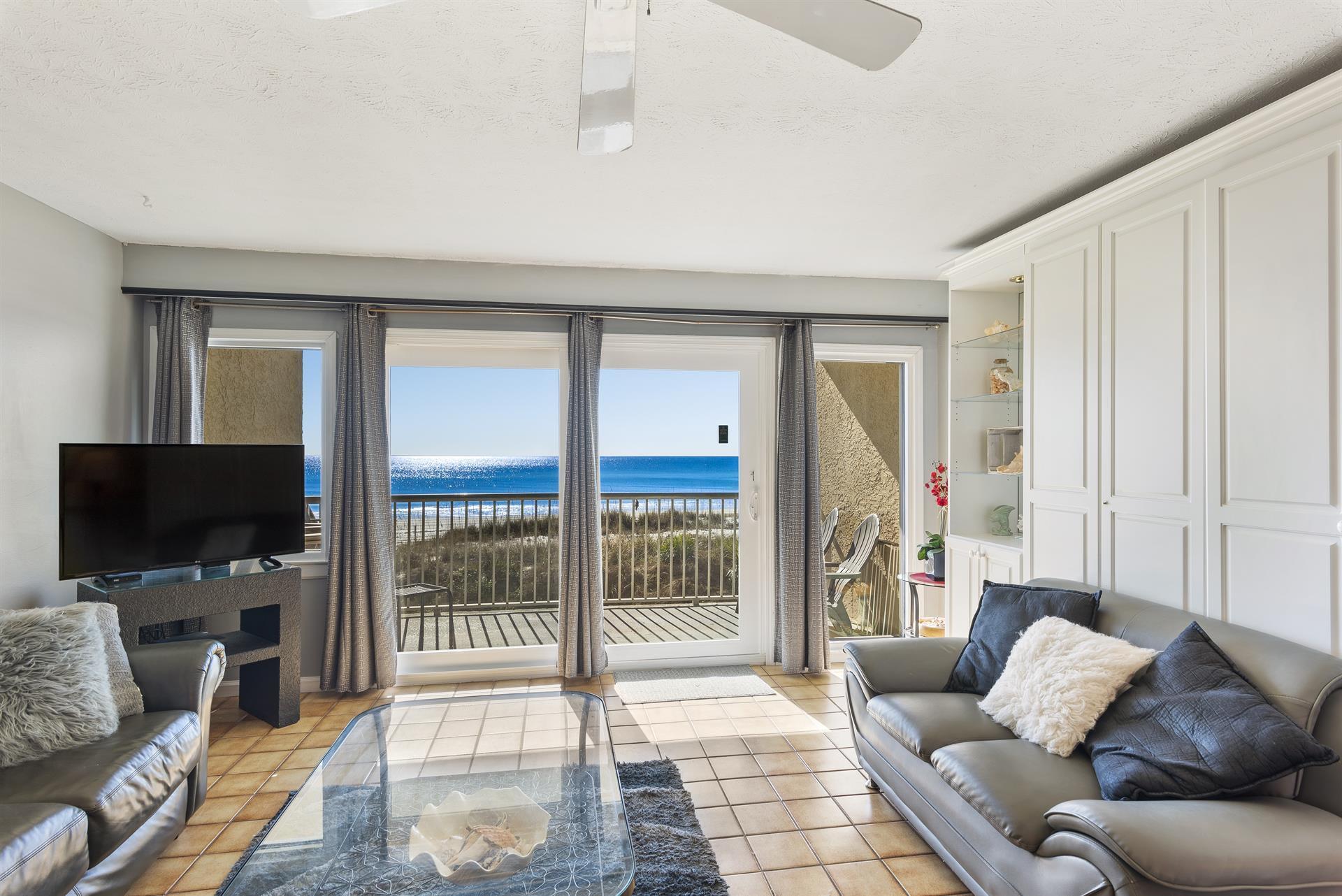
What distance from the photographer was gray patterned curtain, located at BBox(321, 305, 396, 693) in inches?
151

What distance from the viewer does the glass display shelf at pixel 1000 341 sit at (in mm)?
3529

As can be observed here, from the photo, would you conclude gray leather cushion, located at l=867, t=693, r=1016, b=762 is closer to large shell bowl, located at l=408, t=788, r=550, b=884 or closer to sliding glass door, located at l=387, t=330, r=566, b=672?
large shell bowl, located at l=408, t=788, r=550, b=884

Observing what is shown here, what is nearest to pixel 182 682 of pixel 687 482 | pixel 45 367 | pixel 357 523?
pixel 357 523

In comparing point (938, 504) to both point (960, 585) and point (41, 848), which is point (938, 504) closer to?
point (960, 585)

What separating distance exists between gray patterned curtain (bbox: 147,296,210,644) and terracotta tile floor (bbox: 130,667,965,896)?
3.00ft

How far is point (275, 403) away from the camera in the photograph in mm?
4066

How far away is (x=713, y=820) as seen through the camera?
2566 millimetres

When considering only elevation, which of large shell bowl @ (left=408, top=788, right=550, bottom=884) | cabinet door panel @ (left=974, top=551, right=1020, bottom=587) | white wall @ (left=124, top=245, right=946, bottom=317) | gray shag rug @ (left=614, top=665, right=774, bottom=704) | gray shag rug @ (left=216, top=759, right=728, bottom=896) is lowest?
gray shag rug @ (left=614, top=665, right=774, bottom=704)

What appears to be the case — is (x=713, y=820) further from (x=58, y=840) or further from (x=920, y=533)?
(x=920, y=533)

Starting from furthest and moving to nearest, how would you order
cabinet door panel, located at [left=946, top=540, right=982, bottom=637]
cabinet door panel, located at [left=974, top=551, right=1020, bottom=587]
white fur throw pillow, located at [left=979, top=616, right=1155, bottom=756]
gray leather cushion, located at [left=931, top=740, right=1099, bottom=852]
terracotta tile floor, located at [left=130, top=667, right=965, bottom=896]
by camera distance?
cabinet door panel, located at [left=946, top=540, right=982, bottom=637]
cabinet door panel, located at [left=974, top=551, right=1020, bottom=587]
terracotta tile floor, located at [left=130, top=667, right=965, bottom=896]
white fur throw pillow, located at [left=979, top=616, right=1155, bottom=756]
gray leather cushion, located at [left=931, top=740, right=1099, bottom=852]

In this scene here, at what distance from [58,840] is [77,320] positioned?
2496 millimetres

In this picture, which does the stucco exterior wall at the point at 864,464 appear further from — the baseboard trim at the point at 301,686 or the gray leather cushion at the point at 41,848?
the gray leather cushion at the point at 41,848

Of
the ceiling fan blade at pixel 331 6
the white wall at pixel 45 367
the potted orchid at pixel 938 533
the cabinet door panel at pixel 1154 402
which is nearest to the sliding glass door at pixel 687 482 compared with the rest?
the potted orchid at pixel 938 533

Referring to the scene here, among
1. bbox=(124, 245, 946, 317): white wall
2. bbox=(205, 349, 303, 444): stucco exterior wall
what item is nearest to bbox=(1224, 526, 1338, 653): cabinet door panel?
bbox=(124, 245, 946, 317): white wall
